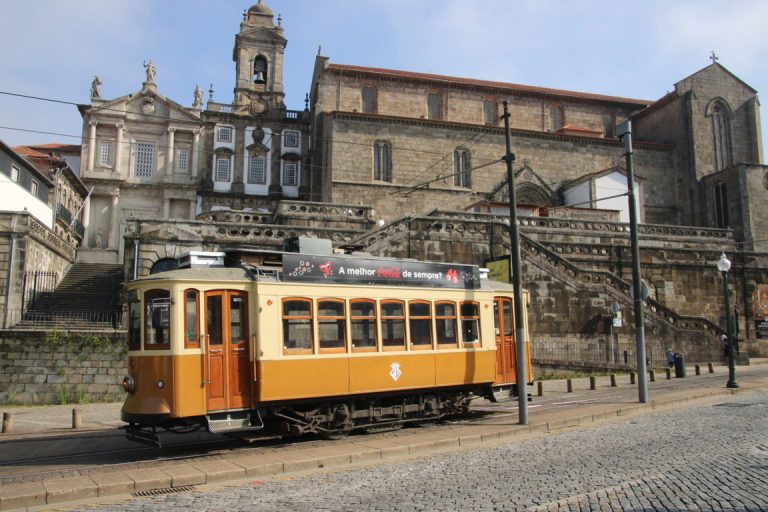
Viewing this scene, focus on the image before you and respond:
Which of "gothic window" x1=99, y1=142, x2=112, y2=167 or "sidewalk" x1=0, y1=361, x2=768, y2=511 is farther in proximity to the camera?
"gothic window" x1=99, y1=142, x2=112, y2=167

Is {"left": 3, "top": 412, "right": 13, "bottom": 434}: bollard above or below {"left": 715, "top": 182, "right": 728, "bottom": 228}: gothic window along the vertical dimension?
below

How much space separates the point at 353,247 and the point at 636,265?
25.6 feet

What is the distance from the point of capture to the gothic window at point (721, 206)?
140 ft

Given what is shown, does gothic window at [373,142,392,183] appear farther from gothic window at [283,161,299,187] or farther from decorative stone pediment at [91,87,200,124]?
decorative stone pediment at [91,87,200,124]

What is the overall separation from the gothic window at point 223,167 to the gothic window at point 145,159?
461 cm

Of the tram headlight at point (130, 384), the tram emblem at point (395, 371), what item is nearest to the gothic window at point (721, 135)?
the tram emblem at point (395, 371)

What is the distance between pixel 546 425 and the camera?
12867 millimetres

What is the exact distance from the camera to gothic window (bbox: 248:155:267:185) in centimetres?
4700

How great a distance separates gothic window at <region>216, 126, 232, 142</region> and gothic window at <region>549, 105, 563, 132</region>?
2495 cm

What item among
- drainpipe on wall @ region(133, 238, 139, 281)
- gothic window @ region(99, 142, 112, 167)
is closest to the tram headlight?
drainpipe on wall @ region(133, 238, 139, 281)

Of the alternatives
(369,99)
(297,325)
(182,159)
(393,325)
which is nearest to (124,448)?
(297,325)

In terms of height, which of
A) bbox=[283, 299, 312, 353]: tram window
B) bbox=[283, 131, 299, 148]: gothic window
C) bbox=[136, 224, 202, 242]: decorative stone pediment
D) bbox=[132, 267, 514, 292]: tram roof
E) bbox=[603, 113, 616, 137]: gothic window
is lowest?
bbox=[283, 299, 312, 353]: tram window

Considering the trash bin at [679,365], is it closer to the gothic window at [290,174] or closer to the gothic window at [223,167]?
the gothic window at [290,174]

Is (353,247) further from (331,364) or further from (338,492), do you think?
(338,492)
